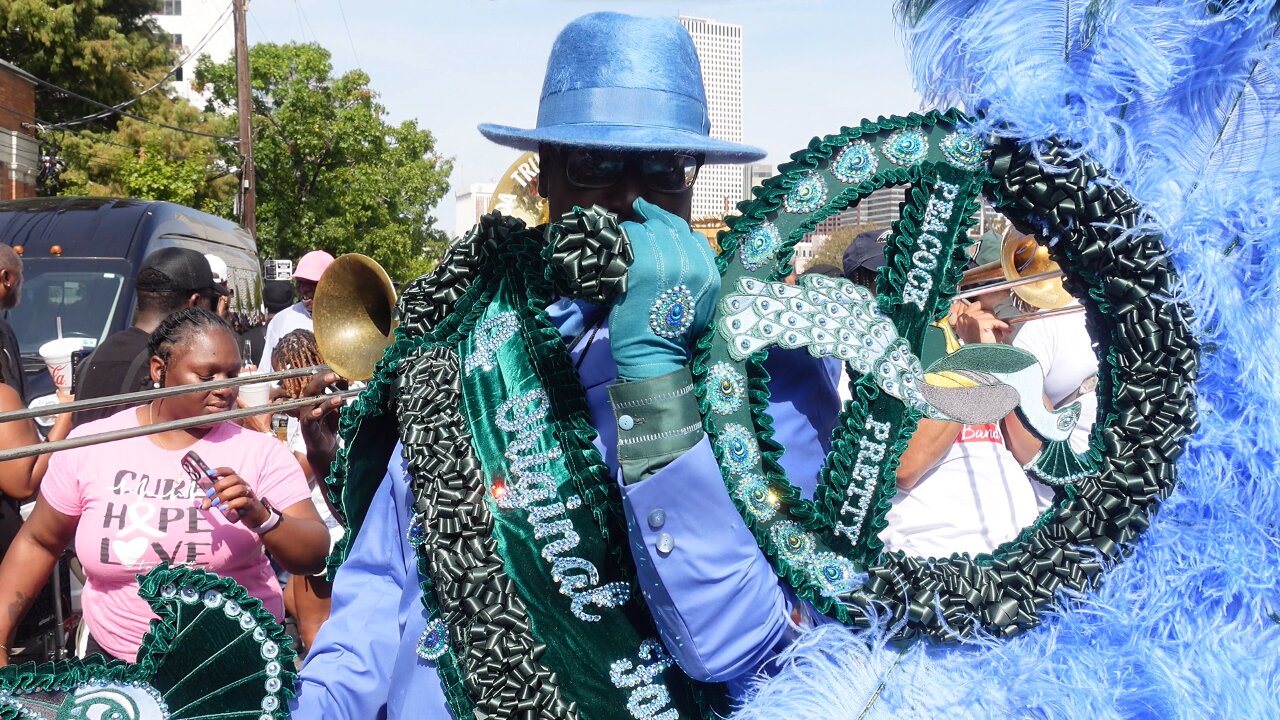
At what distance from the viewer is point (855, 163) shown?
1.49 metres

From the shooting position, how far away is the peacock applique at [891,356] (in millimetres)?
1427

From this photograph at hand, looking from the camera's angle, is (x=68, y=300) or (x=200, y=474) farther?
(x=68, y=300)

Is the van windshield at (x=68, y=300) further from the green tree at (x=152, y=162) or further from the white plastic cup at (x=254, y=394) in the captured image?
the green tree at (x=152, y=162)

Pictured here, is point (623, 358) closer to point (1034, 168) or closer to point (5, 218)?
point (1034, 168)

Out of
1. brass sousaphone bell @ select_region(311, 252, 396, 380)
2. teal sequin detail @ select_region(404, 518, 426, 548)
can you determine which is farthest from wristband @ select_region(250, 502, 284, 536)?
teal sequin detail @ select_region(404, 518, 426, 548)

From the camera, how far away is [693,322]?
1.35 metres

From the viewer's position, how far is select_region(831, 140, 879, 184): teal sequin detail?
1.49m

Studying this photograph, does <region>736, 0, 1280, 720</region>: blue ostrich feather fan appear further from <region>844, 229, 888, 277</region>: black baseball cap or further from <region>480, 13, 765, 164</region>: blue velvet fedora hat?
<region>844, 229, 888, 277</region>: black baseball cap

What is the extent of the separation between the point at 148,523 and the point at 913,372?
2191 mm

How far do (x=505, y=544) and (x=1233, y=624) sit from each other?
1006 millimetres

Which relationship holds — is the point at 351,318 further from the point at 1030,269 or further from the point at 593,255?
the point at 1030,269

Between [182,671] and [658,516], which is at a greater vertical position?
[658,516]

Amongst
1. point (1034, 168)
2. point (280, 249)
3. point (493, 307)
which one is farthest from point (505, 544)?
point (280, 249)

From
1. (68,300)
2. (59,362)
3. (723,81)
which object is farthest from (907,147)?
(68,300)
